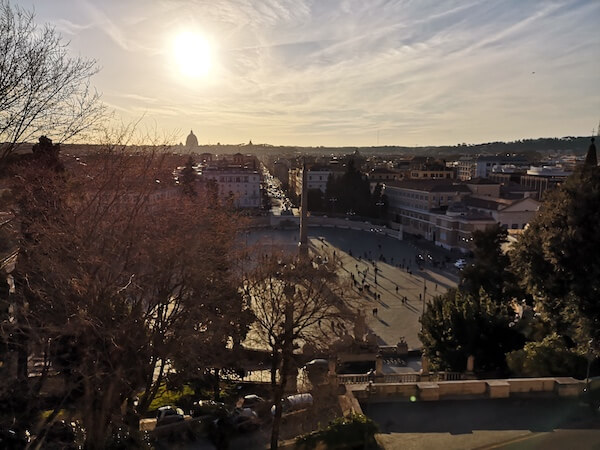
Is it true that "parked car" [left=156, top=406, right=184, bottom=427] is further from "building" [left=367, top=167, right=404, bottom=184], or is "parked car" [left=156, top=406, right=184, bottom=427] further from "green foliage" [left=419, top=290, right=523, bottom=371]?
"building" [left=367, top=167, right=404, bottom=184]

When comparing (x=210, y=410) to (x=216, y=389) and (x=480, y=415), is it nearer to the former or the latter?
(x=216, y=389)

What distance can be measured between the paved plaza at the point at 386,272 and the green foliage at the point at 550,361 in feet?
18.4

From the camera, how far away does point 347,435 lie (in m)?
6.42

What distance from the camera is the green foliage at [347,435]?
6.40 m

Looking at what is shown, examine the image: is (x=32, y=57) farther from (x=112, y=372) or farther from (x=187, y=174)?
(x=187, y=174)

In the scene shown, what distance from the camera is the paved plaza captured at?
19781 millimetres

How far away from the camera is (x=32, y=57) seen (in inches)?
244

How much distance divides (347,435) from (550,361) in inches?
197

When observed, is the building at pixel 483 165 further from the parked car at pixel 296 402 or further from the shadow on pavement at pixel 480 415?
the shadow on pavement at pixel 480 415

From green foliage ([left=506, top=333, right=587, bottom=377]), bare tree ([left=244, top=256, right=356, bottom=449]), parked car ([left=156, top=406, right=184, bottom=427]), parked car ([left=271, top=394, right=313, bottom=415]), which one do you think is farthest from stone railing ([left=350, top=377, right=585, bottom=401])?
parked car ([left=156, top=406, right=184, bottom=427])

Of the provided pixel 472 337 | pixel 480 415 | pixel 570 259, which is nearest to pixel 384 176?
pixel 472 337

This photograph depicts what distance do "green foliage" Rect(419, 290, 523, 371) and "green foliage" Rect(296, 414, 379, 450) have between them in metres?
6.32

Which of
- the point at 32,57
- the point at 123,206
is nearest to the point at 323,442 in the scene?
the point at 123,206

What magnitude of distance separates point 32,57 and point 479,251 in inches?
581
